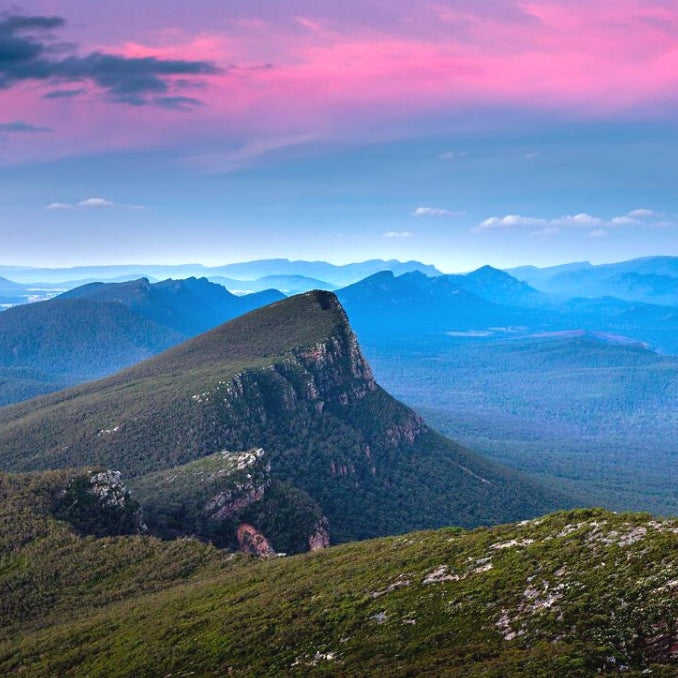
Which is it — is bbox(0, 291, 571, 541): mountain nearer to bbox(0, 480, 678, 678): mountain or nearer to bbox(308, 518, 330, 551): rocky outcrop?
bbox(308, 518, 330, 551): rocky outcrop

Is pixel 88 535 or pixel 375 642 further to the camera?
pixel 88 535

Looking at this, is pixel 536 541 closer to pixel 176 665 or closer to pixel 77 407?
pixel 176 665

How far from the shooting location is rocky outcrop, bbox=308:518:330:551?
105444 mm

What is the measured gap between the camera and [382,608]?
43312mm

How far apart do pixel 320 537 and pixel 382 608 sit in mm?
66496

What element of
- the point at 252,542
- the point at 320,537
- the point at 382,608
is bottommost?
the point at 320,537

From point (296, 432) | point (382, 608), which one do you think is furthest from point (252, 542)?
point (296, 432)

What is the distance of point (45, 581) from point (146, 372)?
125 m

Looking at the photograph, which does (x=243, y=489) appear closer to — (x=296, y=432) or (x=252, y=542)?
(x=252, y=542)

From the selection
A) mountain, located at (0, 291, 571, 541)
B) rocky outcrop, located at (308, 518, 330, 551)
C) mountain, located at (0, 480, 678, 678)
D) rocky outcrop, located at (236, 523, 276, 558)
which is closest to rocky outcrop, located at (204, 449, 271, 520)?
rocky outcrop, located at (236, 523, 276, 558)

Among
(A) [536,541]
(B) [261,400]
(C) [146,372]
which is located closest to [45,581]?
(A) [536,541]

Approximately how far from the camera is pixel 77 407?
527ft

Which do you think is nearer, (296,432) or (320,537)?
(320,537)

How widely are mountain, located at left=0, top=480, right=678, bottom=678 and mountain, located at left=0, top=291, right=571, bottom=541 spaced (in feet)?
201
